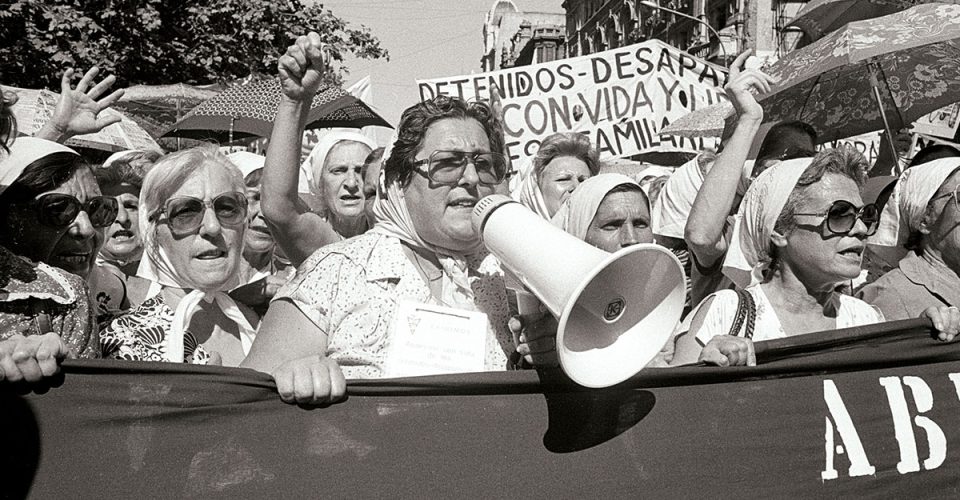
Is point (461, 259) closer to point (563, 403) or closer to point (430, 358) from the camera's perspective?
point (430, 358)

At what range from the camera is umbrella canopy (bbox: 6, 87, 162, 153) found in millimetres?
5263

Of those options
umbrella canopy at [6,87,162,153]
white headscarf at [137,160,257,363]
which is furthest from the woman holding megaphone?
umbrella canopy at [6,87,162,153]

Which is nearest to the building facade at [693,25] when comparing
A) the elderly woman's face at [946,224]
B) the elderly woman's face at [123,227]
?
the elderly woman's face at [946,224]

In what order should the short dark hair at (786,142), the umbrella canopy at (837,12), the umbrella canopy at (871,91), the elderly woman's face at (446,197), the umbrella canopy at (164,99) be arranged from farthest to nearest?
the umbrella canopy at (164,99), the umbrella canopy at (837,12), the umbrella canopy at (871,91), the short dark hair at (786,142), the elderly woman's face at (446,197)

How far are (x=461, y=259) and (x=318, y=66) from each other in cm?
74

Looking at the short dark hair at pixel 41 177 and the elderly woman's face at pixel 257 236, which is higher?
the short dark hair at pixel 41 177

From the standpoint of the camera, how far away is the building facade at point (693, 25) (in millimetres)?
36594

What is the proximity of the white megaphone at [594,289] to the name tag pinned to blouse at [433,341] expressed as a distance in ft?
1.28

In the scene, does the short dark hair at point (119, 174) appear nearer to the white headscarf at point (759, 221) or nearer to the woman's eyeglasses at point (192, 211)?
the woman's eyeglasses at point (192, 211)

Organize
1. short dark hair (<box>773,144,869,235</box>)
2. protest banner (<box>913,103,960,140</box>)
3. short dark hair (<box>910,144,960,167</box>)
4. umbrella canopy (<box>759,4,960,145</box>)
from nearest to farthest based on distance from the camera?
short dark hair (<box>773,144,869,235</box>) → short dark hair (<box>910,144,960,167</box>) → umbrella canopy (<box>759,4,960,145</box>) → protest banner (<box>913,103,960,140</box>)

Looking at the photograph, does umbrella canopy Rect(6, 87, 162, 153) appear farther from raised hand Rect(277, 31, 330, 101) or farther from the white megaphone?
the white megaphone

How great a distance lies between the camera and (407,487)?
2.20 metres

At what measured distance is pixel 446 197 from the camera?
2543 mm

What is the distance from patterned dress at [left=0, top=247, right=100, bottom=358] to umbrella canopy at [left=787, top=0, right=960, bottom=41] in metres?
5.66
